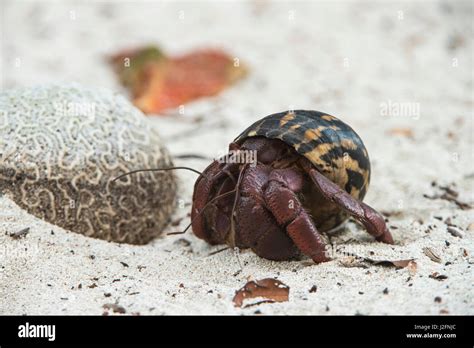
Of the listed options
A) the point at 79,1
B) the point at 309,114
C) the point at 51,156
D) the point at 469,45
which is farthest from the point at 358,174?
the point at 79,1

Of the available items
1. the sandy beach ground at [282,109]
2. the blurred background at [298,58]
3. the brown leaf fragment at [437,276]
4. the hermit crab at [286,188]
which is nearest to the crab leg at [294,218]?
the hermit crab at [286,188]

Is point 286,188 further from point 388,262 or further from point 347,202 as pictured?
point 388,262

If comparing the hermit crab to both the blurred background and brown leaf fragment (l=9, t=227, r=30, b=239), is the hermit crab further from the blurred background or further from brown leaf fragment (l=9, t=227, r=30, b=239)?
the blurred background

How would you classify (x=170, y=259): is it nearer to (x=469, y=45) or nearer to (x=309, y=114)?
(x=309, y=114)

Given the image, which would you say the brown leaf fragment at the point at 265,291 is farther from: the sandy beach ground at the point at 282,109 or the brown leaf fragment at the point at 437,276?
the brown leaf fragment at the point at 437,276

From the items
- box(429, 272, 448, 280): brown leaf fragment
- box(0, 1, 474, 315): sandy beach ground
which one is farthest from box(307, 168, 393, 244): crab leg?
box(429, 272, 448, 280): brown leaf fragment

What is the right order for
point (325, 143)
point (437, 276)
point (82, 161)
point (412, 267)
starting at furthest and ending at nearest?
point (82, 161)
point (325, 143)
point (412, 267)
point (437, 276)

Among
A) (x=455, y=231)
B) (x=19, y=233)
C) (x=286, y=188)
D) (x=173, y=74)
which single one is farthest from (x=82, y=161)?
(x=173, y=74)
